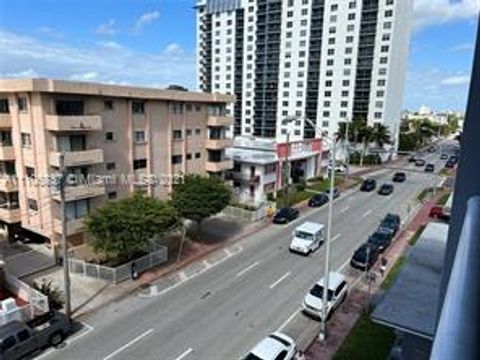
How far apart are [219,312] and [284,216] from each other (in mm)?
16442

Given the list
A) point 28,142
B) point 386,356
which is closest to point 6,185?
point 28,142

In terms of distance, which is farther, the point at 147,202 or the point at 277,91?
the point at 277,91

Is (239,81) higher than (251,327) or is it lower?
higher

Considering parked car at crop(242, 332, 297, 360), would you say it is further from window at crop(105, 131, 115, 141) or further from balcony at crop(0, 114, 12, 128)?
balcony at crop(0, 114, 12, 128)

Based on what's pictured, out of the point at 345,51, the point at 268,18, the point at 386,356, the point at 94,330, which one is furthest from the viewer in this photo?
the point at 268,18

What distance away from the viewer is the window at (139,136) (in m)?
30.2

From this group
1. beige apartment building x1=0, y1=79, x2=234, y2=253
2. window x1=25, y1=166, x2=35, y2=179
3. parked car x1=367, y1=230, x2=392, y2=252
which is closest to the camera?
beige apartment building x1=0, y1=79, x2=234, y2=253

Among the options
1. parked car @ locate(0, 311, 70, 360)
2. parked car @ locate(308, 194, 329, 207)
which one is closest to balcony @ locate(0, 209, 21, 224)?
parked car @ locate(0, 311, 70, 360)

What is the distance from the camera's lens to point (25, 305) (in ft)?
62.4

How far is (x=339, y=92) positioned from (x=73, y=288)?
226 ft

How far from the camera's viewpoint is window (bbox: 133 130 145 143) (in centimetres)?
3016

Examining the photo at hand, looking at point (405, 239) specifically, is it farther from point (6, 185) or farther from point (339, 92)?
point (339, 92)

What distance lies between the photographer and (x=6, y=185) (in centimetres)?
2683

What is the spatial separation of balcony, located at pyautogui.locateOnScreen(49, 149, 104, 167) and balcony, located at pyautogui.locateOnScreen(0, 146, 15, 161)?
4.21 metres
